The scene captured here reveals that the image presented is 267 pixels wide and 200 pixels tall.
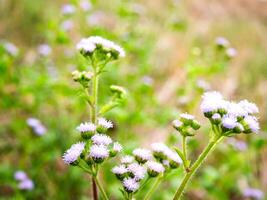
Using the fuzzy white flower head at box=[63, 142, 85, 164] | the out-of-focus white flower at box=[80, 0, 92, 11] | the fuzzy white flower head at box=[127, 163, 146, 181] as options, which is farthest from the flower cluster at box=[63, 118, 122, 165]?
the out-of-focus white flower at box=[80, 0, 92, 11]

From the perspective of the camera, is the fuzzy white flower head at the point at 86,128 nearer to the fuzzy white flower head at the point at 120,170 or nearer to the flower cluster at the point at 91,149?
the flower cluster at the point at 91,149

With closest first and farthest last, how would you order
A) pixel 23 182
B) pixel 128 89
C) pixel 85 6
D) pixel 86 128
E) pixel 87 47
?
pixel 86 128 < pixel 87 47 < pixel 23 182 < pixel 85 6 < pixel 128 89

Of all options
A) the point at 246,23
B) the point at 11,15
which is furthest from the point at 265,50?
the point at 11,15

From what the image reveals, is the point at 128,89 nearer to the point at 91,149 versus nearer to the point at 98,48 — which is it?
the point at 98,48

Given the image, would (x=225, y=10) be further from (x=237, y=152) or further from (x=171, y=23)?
(x=237, y=152)

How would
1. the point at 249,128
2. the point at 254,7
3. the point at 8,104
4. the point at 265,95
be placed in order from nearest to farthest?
the point at 249,128 < the point at 8,104 < the point at 265,95 < the point at 254,7

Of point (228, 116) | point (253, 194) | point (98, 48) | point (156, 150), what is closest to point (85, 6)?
point (253, 194)
